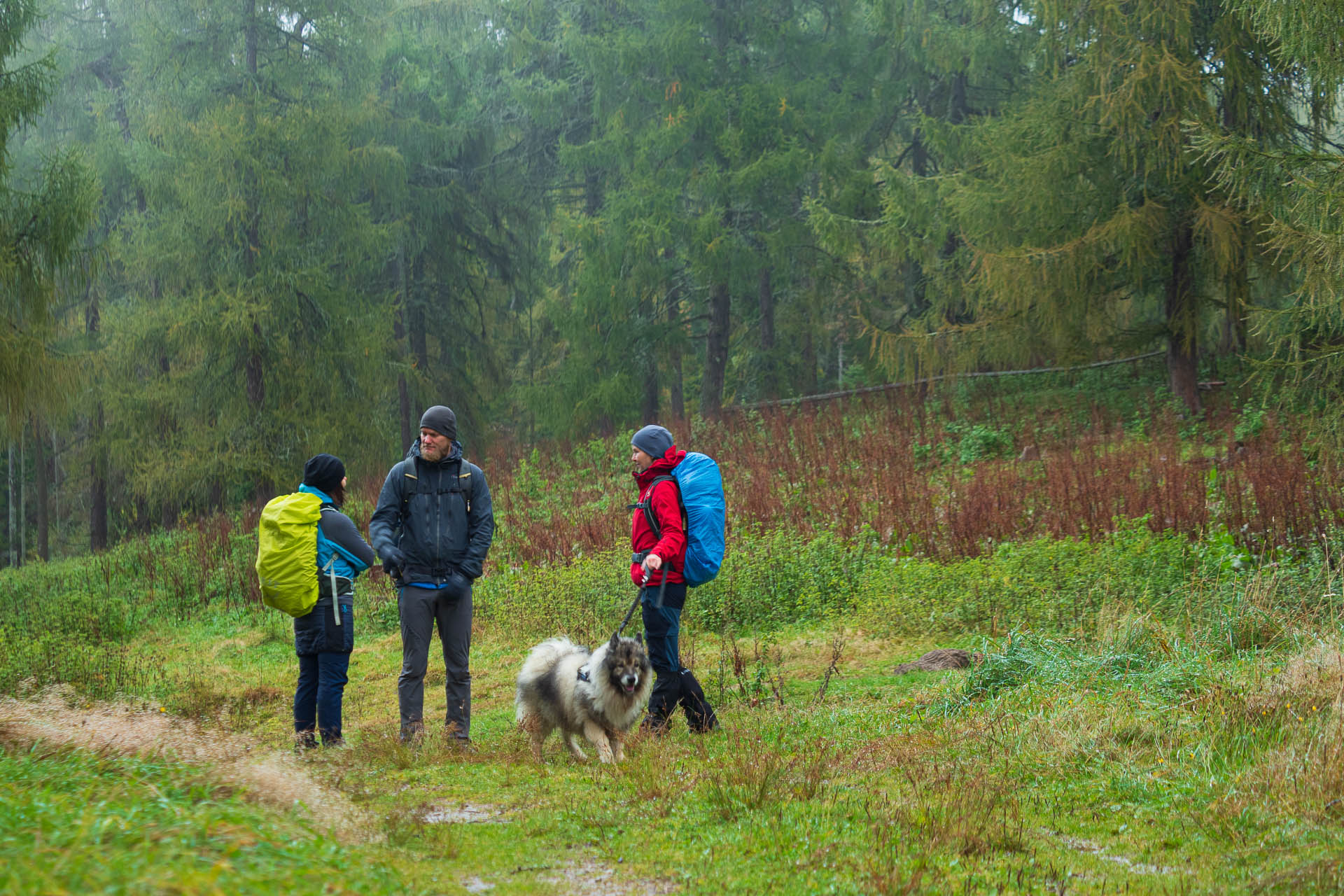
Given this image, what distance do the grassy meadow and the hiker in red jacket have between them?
270 mm

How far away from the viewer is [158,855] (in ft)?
9.19

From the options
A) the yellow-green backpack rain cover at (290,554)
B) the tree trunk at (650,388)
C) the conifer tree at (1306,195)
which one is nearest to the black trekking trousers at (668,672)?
the yellow-green backpack rain cover at (290,554)

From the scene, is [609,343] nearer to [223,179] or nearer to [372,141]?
[372,141]

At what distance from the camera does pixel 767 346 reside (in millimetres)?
25219

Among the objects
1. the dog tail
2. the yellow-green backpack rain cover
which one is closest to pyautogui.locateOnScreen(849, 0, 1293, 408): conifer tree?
the dog tail

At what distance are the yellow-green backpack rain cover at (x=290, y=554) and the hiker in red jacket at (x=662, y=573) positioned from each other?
6.39 ft

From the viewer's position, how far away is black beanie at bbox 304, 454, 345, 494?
654 centimetres

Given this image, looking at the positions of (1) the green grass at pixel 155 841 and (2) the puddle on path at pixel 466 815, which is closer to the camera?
(1) the green grass at pixel 155 841

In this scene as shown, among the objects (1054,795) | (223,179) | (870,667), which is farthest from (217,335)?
(1054,795)

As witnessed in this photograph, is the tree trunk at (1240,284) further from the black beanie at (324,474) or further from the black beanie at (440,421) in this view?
the black beanie at (324,474)

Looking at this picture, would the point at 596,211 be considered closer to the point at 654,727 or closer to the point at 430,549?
the point at 430,549

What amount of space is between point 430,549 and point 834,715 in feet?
9.00

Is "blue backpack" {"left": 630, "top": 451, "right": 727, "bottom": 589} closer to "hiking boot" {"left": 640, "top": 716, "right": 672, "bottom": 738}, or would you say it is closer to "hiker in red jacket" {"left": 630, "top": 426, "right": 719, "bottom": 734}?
"hiker in red jacket" {"left": 630, "top": 426, "right": 719, "bottom": 734}

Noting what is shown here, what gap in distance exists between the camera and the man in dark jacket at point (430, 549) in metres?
6.54
